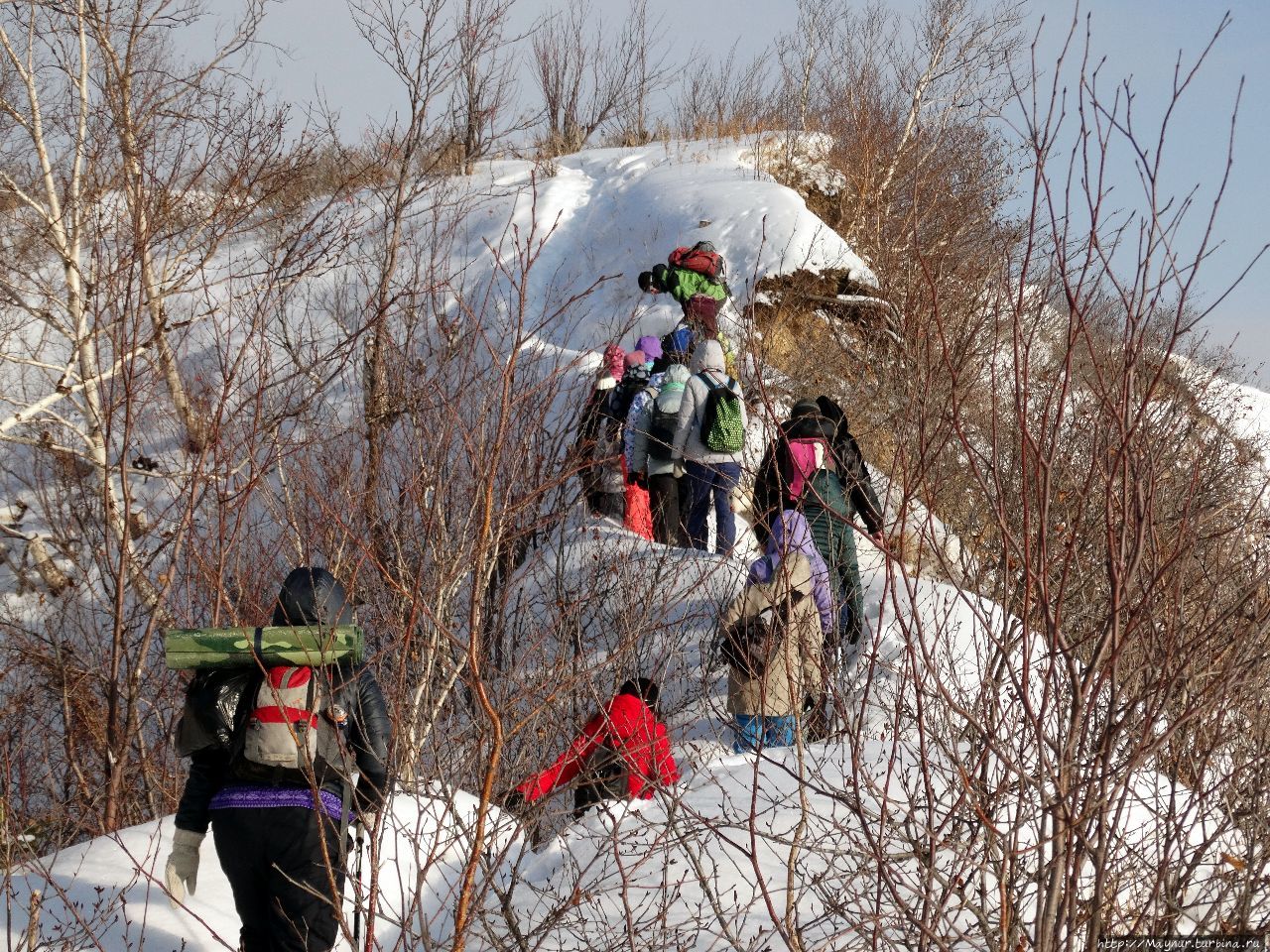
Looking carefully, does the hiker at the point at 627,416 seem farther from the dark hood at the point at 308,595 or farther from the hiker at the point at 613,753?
the dark hood at the point at 308,595

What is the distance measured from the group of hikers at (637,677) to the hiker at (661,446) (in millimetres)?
15

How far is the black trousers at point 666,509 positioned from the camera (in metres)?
7.09

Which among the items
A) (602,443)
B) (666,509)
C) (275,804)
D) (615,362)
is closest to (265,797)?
(275,804)

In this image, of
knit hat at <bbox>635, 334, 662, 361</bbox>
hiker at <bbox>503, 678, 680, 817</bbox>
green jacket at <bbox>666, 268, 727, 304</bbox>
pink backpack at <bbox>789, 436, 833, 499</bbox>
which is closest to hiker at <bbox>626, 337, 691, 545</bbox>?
knit hat at <bbox>635, 334, 662, 361</bbox>

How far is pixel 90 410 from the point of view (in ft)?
19.1

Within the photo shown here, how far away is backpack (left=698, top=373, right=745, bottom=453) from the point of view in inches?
262

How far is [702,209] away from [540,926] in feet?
38.3

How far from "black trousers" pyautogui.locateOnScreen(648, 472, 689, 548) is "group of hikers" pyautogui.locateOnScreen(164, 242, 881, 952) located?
14 mm

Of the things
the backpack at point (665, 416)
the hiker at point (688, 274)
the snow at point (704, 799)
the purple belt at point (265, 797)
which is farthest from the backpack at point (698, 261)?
the purple belt at point (265, 797)

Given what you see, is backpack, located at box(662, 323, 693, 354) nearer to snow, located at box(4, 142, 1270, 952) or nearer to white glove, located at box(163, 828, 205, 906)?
snow, located at box(4, 142, 1270, 952)

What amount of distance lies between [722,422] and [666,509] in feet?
2.77

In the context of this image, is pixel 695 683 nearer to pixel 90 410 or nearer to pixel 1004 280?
pixel 90 410

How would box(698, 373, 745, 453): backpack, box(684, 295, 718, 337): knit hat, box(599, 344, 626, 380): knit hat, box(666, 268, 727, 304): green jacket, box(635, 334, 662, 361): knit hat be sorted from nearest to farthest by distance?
1. box(698, 373, 745, 453): backpack
2. box(684, 295, 718, 337): knit hat
3. box(599, 344, 626, 380): knit hat
4. box(635, 334, 662, 361): knit hat
5. box(666, 268, 727, 304): green jacket

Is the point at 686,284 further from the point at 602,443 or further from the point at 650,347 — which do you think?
the point at 602,443
